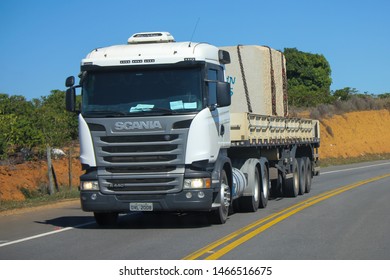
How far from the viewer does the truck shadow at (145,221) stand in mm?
13562

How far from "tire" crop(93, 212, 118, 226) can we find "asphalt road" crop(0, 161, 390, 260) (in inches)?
8.3

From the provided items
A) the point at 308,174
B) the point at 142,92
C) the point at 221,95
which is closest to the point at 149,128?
the point at 142,92

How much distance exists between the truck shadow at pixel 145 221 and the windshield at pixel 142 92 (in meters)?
2.59

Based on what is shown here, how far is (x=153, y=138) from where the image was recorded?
12.1 metres

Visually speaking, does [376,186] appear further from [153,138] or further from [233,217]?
[153,138]

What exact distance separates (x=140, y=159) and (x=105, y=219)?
2.27m

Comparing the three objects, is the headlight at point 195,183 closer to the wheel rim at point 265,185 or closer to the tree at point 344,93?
the wheel rim at point 265,185

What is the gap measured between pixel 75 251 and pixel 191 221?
14.3 feet

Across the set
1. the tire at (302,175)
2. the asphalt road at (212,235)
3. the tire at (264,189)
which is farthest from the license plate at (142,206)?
the tire at (302,175)

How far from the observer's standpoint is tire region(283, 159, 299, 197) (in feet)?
65.0

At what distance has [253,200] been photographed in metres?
15.7

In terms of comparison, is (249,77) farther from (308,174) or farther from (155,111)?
(155,111)

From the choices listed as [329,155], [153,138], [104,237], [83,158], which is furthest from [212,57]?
[329,155]

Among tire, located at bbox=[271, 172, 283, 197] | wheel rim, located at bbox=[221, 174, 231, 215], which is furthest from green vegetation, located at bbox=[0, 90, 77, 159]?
wheel rim, located at bbox=[221, 174, 231, 215]
